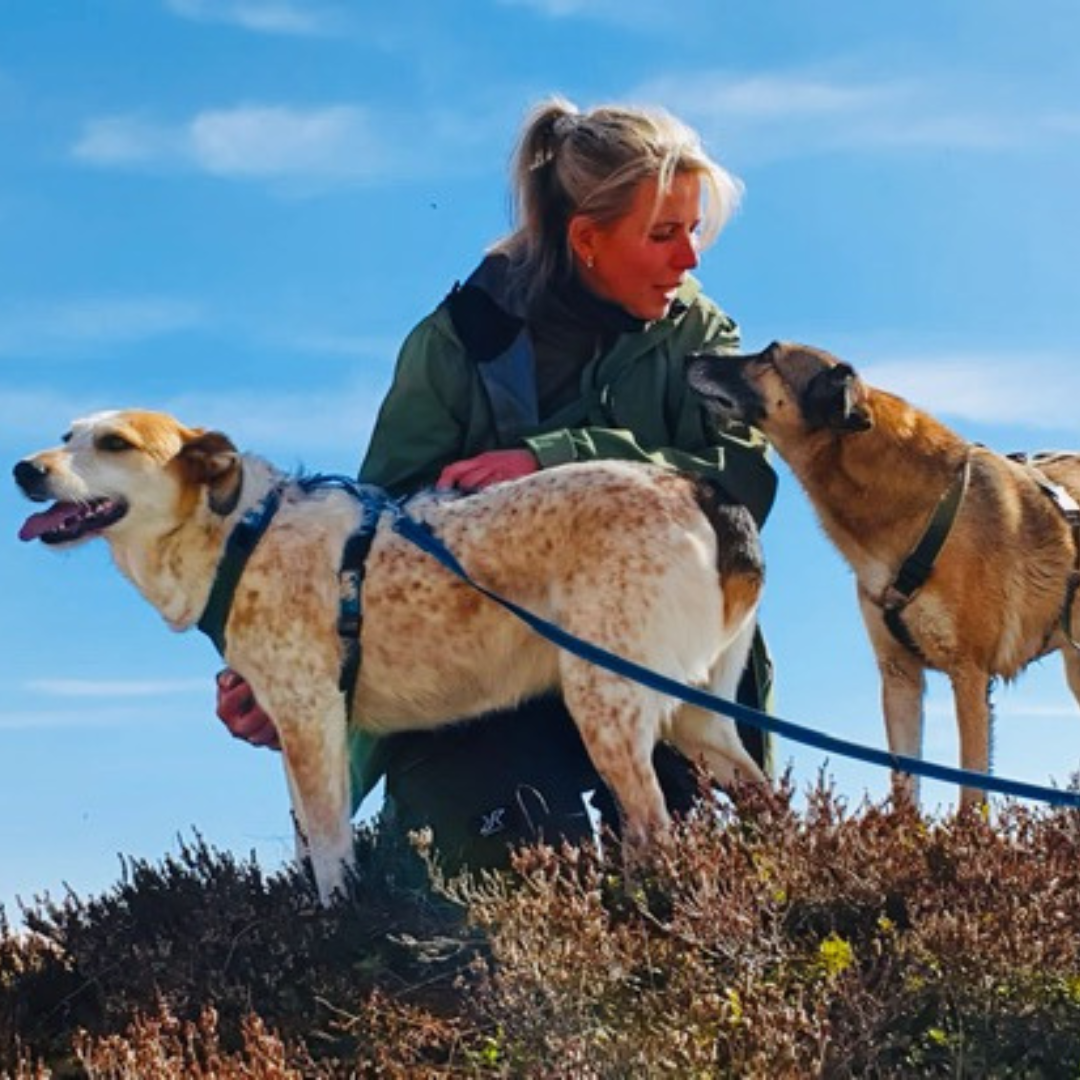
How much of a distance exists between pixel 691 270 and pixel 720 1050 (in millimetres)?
3635

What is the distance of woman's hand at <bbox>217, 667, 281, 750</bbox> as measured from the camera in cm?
729

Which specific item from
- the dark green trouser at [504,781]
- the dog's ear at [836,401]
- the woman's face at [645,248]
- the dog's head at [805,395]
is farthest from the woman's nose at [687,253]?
the dark green trouser at [504,781]

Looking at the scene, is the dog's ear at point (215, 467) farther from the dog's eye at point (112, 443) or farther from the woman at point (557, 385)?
the woman at point (557, 385)

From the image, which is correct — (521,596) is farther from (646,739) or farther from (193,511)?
(193,511)

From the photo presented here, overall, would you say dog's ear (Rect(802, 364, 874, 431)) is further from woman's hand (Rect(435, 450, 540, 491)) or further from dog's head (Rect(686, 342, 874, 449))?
woman's hand (Rect(435, 450, 540, 491))

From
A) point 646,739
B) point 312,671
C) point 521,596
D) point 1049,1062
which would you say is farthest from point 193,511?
point 1049,1062

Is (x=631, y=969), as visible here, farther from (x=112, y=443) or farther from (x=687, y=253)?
(x=687, y=253)

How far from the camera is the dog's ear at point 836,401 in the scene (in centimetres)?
887

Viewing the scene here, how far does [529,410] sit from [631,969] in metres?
2.75

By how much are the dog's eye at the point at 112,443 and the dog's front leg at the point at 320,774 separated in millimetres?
1042

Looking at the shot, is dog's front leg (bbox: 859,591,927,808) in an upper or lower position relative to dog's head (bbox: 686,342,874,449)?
lower

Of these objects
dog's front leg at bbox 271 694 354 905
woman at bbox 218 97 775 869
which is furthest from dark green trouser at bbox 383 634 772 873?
dog's front leg at bbox 271 694 354 905

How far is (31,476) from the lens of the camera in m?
6.79

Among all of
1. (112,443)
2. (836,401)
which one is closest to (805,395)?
(836,401)
